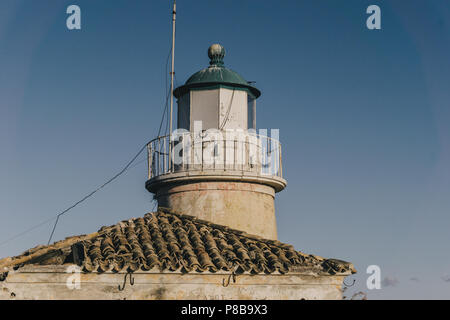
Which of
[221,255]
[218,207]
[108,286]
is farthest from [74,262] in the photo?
[218,207]

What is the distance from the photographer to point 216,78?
17984 mm

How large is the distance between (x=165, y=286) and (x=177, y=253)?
3.22ft

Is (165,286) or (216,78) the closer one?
(165,286)

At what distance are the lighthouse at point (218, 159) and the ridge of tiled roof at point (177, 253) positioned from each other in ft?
5.26

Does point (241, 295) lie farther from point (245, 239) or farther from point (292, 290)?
point (245, 239)

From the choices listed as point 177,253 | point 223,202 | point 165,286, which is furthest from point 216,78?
point 165,286

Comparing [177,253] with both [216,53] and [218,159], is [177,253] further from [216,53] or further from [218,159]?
[216,53]

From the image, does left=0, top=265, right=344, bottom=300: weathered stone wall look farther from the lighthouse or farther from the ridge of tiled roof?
the lighthouse

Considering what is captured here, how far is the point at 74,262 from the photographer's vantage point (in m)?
12.1

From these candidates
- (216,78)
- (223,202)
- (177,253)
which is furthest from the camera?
(216,78)

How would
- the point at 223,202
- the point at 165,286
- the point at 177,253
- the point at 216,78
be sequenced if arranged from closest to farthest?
the point at 165,286
the point at 177,253
the point at 223,202
the point at 216,78

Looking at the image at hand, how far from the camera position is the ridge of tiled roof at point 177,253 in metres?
12.2

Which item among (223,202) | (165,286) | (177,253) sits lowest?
(165,286)

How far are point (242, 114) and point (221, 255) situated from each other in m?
5.83
